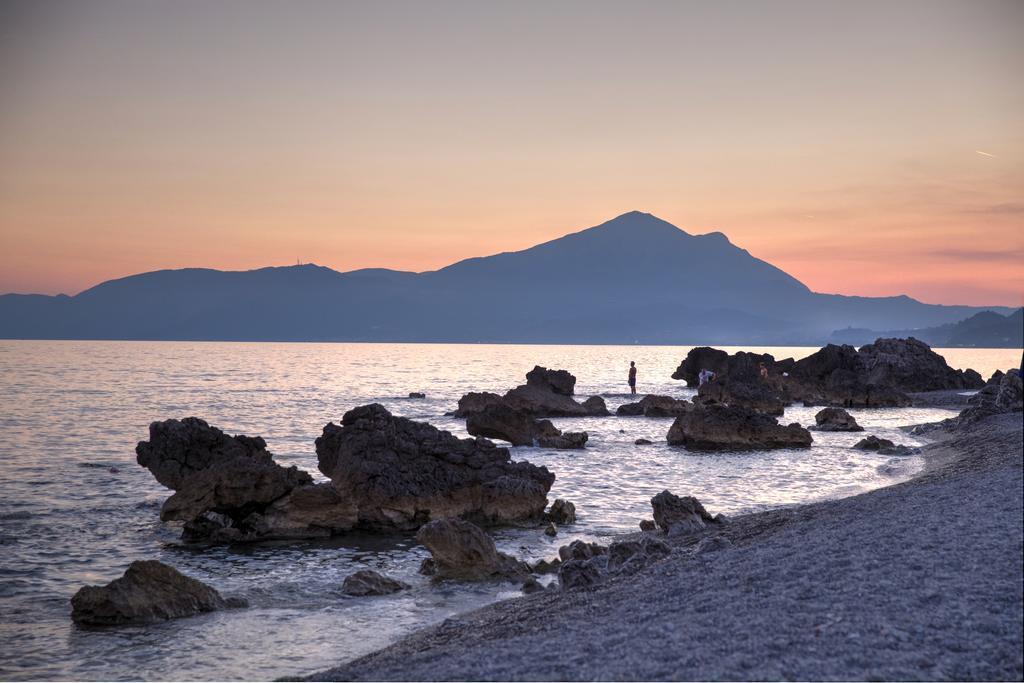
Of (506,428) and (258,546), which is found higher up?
(506,428)

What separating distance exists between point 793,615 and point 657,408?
174ft

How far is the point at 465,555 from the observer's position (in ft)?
58.1

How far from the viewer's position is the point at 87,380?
103 meters

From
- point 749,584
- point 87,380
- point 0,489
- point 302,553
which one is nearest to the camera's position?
point 749,584

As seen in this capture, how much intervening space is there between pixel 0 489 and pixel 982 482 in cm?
3032

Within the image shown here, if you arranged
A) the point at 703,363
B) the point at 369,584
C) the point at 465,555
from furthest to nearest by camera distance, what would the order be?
the point at 703,363 < the point at 465,555 < the point at 369,584

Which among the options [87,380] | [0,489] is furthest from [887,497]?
[87,380]

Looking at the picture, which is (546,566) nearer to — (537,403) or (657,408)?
(537,403)

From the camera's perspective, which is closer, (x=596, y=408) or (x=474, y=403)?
(x=474, y=403)

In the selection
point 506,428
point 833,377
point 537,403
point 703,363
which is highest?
point 703,363

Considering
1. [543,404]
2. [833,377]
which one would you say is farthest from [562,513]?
[833,377]

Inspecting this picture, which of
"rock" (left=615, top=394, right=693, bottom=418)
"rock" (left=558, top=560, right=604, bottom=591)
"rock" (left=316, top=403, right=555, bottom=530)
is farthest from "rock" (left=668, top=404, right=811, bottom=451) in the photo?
"rock" (left=558, top=560, right=604, bottom=591)

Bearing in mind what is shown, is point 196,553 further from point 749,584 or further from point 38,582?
point 749,584

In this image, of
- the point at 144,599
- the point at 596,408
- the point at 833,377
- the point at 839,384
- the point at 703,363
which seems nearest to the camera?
the point at 144,599
